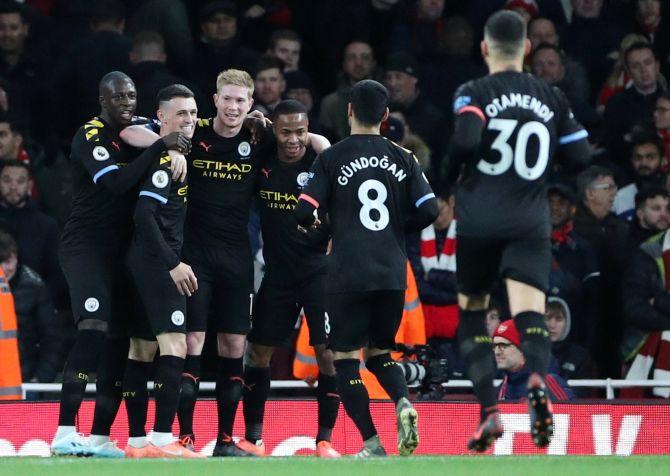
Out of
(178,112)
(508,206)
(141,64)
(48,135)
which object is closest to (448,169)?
(508,206)

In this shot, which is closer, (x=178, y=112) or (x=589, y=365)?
(x=178, y=112)

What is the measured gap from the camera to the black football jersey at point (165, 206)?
10.1 meters

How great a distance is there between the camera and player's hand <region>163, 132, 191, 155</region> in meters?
10.2

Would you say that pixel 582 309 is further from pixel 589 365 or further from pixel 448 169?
pixel 448 169

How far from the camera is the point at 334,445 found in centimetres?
1162

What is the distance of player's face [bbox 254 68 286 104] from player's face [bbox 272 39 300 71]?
0.88 meters

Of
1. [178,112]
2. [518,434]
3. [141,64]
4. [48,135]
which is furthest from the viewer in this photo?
[48,135]

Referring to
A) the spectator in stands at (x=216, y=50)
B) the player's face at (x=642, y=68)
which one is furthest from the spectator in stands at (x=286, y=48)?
the player's face at (x=642, y=68)

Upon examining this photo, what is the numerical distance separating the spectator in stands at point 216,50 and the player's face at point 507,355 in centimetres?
406

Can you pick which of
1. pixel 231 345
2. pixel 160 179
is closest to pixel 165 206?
pixel 160 179

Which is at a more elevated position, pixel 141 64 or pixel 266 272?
pixel 141 64

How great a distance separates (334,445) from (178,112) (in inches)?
106

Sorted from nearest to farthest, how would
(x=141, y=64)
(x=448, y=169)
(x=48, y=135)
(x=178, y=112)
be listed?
(x=448, y=169) < (x=178, y=112) < (x=141, y=64) < (x=48, y=135)

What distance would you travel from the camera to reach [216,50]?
15094mm
